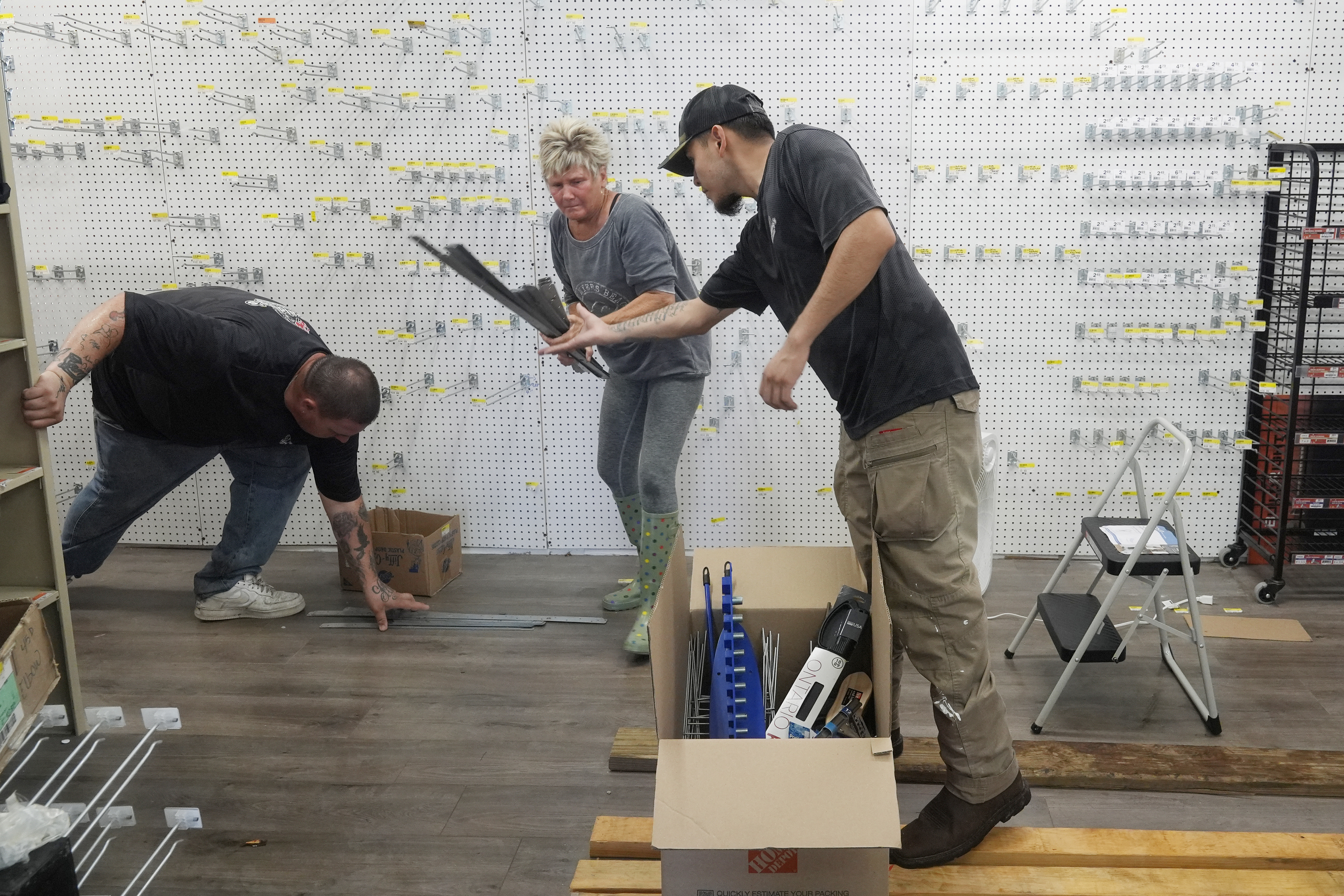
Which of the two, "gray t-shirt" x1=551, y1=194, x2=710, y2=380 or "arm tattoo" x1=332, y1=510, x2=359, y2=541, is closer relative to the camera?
"gray t-shirt" x1=551, y1=194, x2=710, y2=380

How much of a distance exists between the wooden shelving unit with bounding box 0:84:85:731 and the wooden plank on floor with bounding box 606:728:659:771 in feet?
5.03

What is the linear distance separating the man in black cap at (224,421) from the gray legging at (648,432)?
0.88 metres

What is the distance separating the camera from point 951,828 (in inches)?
89.4

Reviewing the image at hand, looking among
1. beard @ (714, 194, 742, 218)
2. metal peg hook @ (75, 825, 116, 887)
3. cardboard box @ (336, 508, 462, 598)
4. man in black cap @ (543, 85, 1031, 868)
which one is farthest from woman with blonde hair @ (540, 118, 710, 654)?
metal peg hook @ (75, 825, 116, 887)

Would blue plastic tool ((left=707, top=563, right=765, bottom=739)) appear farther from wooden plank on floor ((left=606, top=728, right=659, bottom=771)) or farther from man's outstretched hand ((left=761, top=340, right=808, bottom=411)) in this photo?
wooden plank on floor ((left=606, top=728, right=659, bottom=771))

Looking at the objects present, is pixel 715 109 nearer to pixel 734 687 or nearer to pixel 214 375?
pixel 734 687

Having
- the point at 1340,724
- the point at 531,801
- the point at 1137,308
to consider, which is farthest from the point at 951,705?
the point at 1137,308

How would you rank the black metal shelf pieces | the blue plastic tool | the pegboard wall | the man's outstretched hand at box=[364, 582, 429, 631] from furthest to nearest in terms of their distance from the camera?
the pegboard wall, the black metal shelf pieces, the man's outstretched hand at box=[364, 582, 429, 631], the blue plastic tool

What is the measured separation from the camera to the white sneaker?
152 inches

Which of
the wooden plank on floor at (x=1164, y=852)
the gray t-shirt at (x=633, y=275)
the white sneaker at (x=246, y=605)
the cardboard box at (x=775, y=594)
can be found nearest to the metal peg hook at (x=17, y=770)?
the white sneaker at (x=246, y=605)

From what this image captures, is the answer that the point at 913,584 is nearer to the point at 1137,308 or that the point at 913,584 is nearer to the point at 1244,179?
the point at 1137,308

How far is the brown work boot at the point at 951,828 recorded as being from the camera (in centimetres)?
227

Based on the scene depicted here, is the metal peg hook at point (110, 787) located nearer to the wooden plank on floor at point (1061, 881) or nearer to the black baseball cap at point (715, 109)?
the wooden plank on floor at point (1061, 881)

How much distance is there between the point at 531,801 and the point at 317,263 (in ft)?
8.93
